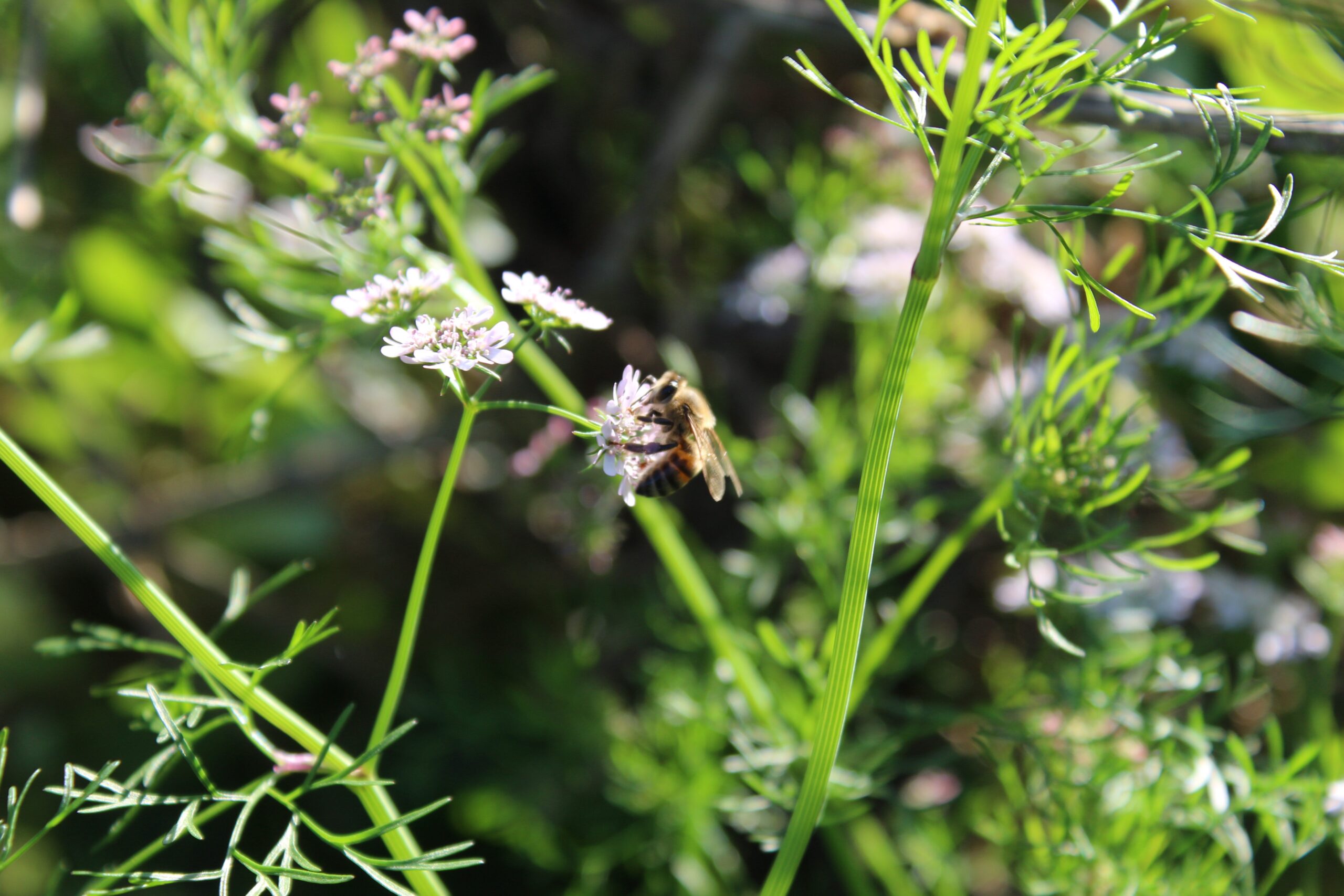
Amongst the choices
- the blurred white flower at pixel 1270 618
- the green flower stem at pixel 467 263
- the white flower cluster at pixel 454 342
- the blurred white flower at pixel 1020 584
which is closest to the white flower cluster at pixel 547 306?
the white flower cluster at pixel 454 342

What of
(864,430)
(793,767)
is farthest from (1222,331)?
(793,767)

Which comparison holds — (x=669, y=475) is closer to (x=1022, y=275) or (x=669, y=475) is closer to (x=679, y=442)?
(x=679, y=442)

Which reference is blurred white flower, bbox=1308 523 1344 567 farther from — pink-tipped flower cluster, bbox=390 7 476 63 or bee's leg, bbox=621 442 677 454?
pink-tipped flower cluster, bbox=390 7 476 63

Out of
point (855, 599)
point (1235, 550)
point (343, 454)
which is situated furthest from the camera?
point (343, 454)

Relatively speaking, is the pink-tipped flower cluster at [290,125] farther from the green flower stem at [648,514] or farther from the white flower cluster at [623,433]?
the white flower cluster at [623,433]

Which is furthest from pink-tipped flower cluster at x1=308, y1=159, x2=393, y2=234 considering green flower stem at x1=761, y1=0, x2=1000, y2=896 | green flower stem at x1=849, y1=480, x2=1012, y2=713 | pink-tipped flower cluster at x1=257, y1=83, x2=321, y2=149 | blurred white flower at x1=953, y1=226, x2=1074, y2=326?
blurred white flower at x1=953, y1=226, x2=1074, y2=326

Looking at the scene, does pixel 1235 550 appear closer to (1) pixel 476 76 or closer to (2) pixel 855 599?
(2) pixel 855 599

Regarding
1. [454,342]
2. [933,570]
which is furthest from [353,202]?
[933,570]
